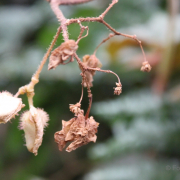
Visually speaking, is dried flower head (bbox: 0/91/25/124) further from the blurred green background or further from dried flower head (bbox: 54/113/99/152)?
the blurred green background

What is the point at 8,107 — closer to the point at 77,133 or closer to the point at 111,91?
the point at 77,133

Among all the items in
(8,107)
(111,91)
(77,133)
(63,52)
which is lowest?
(111,91)

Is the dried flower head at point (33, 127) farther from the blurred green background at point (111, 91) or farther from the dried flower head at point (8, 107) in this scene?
the blurred green background at point (111, 91)

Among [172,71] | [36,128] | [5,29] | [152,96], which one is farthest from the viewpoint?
[5,29]

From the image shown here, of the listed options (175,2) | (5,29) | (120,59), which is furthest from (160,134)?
(5,29)

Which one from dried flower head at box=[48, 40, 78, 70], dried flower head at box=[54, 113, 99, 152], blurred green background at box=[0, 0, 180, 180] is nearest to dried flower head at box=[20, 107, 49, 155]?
dried flower head at box=[54, 113, 99, 152]

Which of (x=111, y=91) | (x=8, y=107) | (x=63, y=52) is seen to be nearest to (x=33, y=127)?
(x=8, y=107)

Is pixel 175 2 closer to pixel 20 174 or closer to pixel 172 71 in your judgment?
pixel 172 71
